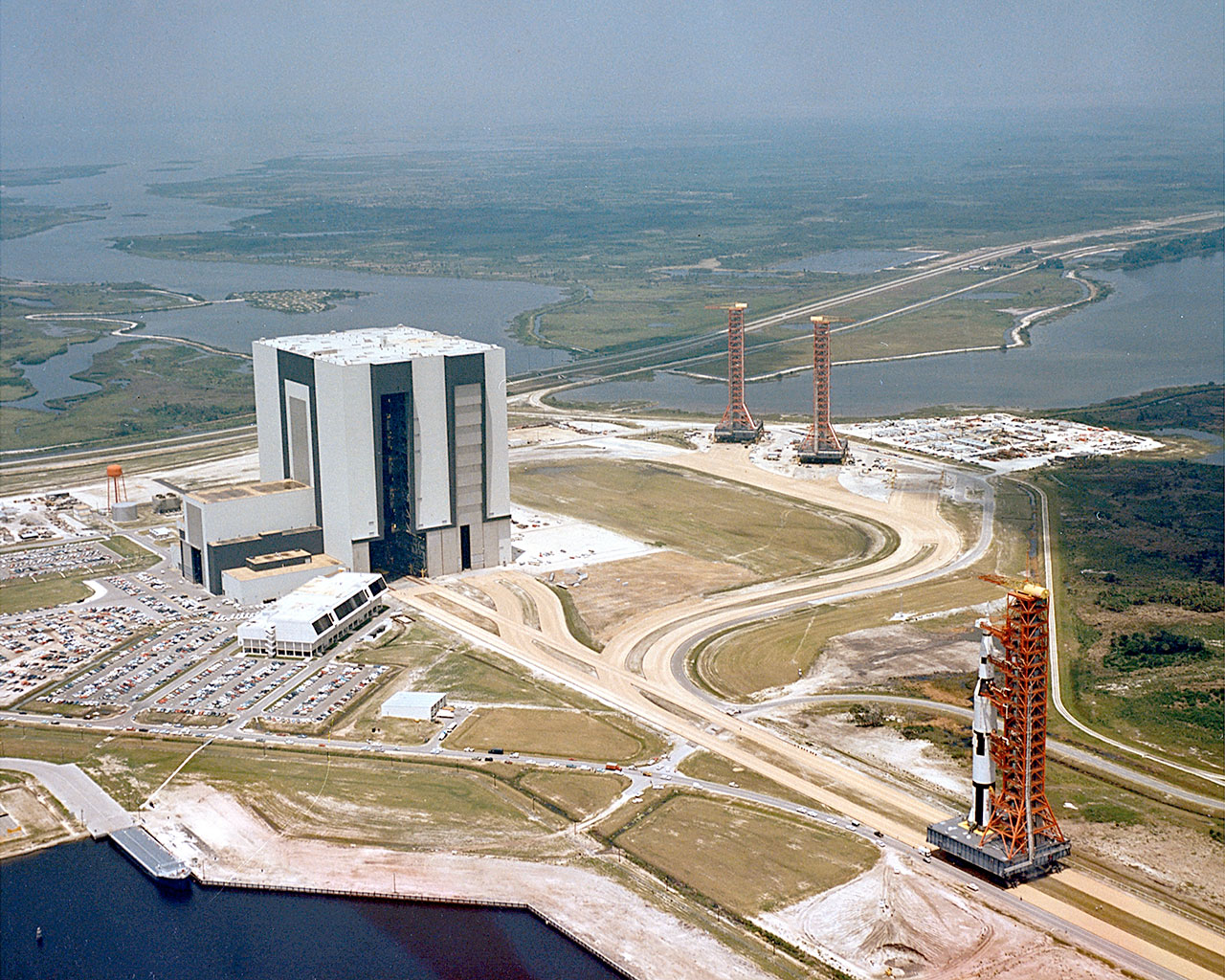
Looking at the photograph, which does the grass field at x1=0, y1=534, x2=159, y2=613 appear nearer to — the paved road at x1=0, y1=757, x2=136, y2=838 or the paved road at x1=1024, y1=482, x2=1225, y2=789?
the paved road at x1=0, y1=757, x2=136, y2=838

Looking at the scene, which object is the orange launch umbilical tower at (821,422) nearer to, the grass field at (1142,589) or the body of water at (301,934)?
the grass field at (1142,589)

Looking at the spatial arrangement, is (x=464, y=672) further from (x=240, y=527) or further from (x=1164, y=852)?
(x=1164, y=852)

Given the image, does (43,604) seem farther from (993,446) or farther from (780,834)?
(993,446)

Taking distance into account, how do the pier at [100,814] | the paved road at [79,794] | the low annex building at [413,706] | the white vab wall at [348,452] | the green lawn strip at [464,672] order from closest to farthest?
the pier at [100,814]
the paved road at [79,794]
the low annex building at [413,706]
the green lawn strip at [464,672]
the white vab wall at [348,452]

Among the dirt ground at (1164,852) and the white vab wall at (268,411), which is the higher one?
the white vab wall at (268,411)

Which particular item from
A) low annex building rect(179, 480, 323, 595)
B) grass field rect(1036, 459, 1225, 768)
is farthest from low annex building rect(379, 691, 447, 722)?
grass field rect(1036, 459, 1225, 768)

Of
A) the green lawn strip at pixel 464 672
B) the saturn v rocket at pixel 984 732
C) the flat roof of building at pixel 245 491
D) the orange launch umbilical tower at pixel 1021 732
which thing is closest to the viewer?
the orange launch umbilical tower at pixel 1021 732

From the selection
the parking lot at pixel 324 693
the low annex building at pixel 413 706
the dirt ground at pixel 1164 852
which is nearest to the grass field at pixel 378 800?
the parking lot at pixel 324 693
